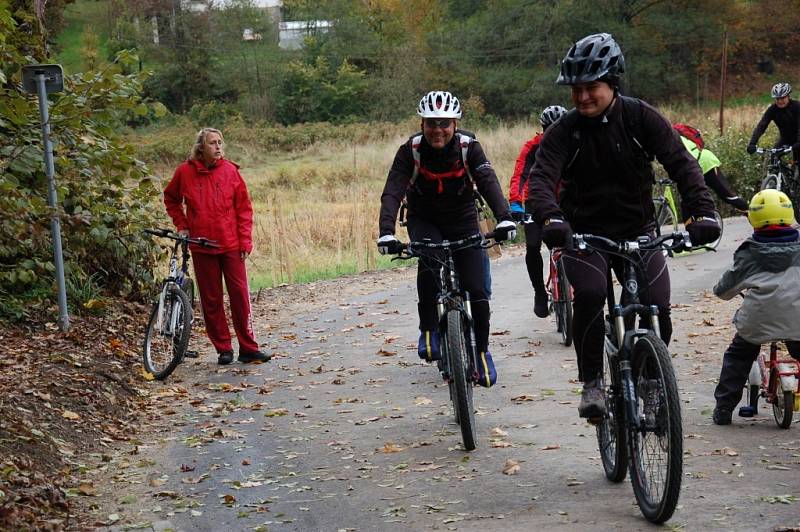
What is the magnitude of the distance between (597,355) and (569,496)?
0.78 metres

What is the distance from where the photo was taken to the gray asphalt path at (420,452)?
19.6 feet

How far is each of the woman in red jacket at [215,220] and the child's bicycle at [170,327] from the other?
7.1 inches

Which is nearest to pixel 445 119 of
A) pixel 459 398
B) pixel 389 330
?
pixel 459 398

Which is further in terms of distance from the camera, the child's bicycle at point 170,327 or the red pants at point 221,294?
the red pants at point 221,294

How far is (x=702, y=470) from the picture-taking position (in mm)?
6449

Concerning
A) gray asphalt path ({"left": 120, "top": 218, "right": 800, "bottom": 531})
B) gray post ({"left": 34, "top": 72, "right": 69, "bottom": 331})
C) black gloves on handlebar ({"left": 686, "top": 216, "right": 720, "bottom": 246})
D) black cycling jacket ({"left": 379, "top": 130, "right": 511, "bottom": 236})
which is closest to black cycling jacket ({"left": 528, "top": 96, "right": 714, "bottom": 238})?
black gloves on handlebar ({"left": 686, "top": 216, "right": 720, "bottom": 246})

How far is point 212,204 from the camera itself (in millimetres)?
10875

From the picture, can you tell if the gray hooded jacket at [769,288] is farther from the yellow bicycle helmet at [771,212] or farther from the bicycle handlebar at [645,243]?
the bicycle handlebar at [645,243]

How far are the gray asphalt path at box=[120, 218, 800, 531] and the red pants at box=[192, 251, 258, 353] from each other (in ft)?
1.04

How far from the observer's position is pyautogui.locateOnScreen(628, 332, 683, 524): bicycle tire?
5.09 m

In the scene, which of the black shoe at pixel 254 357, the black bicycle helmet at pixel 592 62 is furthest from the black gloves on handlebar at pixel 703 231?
the black shoe at pixel 254 357

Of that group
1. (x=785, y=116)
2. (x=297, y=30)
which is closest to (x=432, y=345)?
(x=785, y=116)

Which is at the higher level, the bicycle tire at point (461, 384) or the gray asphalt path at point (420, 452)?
the bicycle tire at point (461, 384)

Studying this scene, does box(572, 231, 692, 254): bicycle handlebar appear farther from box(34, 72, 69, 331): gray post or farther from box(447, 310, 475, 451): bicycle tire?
box(34, 72, 69, 331): gray post
